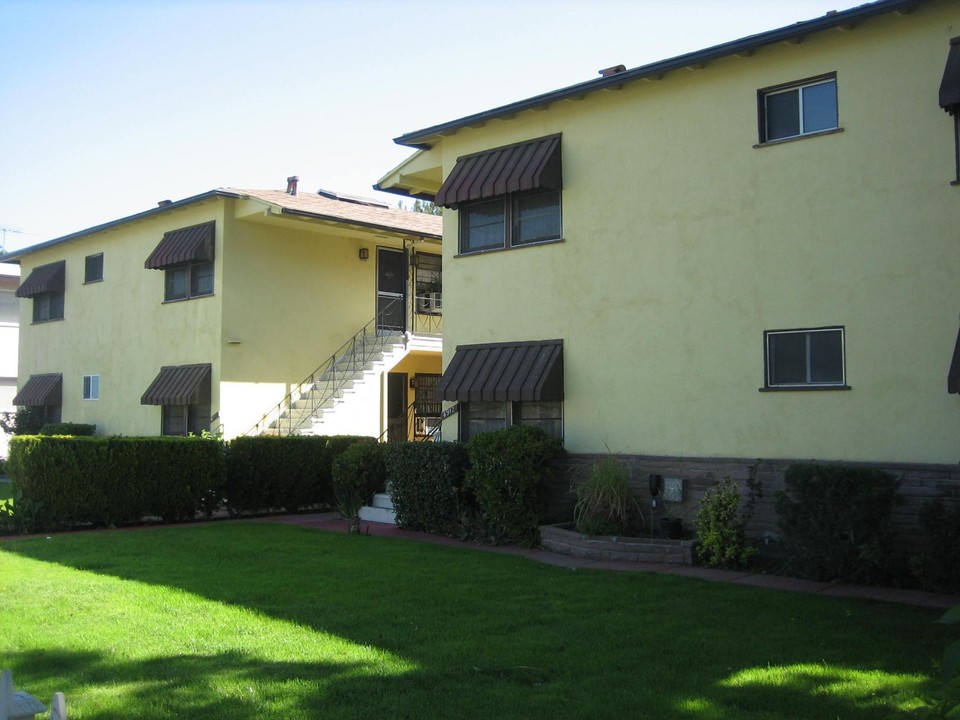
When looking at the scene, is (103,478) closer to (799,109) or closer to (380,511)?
(380,511)

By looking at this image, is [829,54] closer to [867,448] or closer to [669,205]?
[669,205]

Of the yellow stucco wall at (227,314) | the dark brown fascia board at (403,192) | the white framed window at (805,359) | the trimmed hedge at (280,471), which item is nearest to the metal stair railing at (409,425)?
the yellow stucco wall at (227,314)

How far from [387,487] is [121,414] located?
11.0 metres

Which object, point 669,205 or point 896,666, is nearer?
point 896,666

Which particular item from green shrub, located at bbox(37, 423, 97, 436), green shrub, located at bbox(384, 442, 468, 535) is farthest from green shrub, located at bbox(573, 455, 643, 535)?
green shrub, located at bbox(37, 423, 97, 436)

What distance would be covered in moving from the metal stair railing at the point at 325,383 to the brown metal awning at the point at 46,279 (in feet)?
30.2

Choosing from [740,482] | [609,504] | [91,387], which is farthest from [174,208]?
[740,482]

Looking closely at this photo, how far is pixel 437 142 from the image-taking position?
15.8m

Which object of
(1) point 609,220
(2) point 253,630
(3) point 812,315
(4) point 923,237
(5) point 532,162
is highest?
(5) point 532,162

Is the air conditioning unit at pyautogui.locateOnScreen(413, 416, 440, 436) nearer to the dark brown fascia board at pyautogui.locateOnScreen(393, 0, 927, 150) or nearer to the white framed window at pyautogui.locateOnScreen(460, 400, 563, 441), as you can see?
the white framed window at pyautogui.locateOnScreen(460, 400, 563, 441)

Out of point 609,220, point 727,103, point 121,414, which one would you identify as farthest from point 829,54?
point 121,414

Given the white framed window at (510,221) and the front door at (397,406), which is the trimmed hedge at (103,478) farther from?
the front door at (397,406)

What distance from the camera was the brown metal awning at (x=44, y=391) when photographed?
84.8ft

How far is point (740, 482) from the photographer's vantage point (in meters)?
11.7
